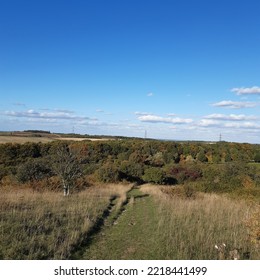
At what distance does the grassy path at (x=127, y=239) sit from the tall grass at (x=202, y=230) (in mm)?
268

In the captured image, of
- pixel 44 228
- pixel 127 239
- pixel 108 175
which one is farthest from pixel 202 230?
pixel 108 175

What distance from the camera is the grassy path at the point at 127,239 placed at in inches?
304

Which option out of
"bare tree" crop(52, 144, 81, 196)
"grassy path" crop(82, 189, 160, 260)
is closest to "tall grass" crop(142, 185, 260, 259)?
"grassy path" crop(82, 189, 160, 260)

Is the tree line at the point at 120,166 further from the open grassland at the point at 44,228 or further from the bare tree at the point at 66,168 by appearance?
the open grassland at the point at 44,228

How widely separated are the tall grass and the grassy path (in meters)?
0.27

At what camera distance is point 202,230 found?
31.4 ft

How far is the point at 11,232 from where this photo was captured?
8398 mm

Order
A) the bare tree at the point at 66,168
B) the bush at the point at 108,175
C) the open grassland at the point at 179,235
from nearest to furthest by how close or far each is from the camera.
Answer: the open grassland at the point at 179,235
the bare tree at the point at 66,168
the bush at the point at 108,175

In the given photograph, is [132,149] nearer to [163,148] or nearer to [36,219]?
[163,148]

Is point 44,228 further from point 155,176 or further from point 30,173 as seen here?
point 155,176

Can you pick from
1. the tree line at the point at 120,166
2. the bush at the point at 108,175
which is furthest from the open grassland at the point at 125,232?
the bush at the point at 108,175

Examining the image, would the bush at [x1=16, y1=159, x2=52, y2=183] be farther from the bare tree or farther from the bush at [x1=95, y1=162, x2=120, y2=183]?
the bare tree

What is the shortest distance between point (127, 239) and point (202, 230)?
2106mm
